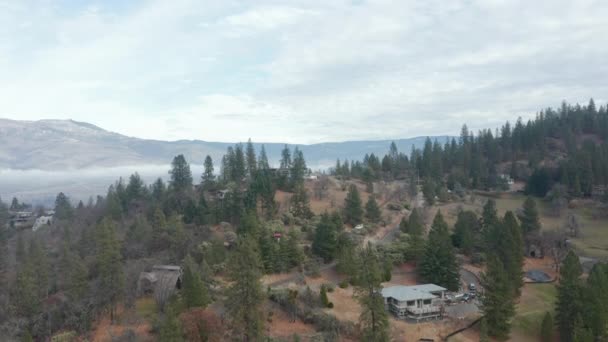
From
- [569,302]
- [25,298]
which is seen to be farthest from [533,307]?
[25,298]

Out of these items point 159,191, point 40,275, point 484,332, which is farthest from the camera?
point 159,191

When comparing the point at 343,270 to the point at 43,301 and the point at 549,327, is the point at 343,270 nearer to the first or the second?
the point at 549,327

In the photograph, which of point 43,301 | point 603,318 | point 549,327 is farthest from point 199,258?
point 603,318

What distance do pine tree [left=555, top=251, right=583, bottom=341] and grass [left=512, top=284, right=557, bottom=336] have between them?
195 cm

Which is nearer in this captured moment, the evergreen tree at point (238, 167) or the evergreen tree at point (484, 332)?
the evergreen tree at point (484, 332)

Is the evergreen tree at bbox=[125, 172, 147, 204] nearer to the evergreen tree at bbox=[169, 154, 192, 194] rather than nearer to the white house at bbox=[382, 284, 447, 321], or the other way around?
the evergreen tree at bbox=[169, 154, 192, 194]

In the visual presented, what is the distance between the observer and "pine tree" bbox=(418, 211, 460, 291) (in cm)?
4181

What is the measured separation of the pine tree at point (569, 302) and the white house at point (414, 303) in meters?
8.70

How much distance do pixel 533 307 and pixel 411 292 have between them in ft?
35.4

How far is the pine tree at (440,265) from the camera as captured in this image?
4181 cm

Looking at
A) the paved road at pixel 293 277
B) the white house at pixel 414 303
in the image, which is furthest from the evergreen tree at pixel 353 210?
the white house at pixel 414 303

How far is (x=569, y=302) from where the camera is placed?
33781 mm

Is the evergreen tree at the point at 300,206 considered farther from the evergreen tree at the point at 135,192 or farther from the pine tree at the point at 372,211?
the evergreen tree at the point at 135,192

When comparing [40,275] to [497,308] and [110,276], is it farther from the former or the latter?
[497,308]
